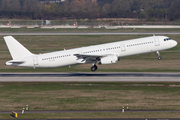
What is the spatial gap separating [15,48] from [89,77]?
14.2 metres

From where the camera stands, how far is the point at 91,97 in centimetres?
4072

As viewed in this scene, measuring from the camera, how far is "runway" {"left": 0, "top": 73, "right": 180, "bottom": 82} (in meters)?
51.2

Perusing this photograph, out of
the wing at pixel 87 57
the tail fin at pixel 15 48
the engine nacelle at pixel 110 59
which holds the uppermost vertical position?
the tail fin at pixel 15 48

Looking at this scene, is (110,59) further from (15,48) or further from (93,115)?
(93,115)

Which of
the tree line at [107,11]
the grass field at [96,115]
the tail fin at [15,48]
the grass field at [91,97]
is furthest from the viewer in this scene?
the tree line at [107,11]

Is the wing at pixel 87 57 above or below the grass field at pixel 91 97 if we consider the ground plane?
above

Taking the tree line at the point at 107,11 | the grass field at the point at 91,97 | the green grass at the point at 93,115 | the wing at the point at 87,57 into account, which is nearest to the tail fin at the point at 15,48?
the grass field at the point at 91,97

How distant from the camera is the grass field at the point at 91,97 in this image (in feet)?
117

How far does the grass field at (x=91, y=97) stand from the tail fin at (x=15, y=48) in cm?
644

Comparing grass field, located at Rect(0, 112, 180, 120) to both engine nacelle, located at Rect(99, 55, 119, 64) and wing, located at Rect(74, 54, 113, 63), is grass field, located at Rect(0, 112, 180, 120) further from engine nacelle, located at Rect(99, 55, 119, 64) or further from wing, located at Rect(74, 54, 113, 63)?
wing, located at Rect(74, 54, 113, 63)

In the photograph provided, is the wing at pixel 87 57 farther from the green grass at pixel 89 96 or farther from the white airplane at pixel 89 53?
the green grass at pixel 89 96

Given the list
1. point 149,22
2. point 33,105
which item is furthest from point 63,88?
point 149,22

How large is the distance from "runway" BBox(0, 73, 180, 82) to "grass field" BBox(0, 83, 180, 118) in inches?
122

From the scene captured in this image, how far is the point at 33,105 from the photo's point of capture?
37.5 m
